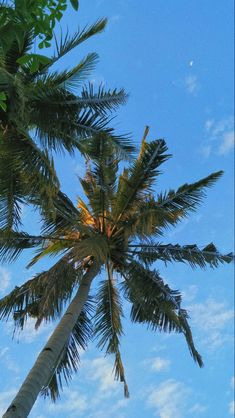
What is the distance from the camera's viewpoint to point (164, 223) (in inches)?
482

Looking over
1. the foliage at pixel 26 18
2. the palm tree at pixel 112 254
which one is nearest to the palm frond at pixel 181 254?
the palm tree at pixel 112 254

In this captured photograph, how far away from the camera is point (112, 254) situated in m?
12.7

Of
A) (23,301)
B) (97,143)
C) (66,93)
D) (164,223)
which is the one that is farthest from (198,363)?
(66,93)

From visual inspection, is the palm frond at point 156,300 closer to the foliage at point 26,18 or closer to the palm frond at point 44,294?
the palm frond at point 44,294

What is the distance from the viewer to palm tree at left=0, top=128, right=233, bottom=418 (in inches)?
450

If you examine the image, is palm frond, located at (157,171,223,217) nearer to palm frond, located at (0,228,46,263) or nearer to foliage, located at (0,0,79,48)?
palm frond, located at (0,228,46,263)

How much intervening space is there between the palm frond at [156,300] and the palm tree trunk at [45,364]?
1.08 metres

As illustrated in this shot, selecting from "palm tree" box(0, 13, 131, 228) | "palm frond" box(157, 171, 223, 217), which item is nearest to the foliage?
"palm tree" box(0, 13, 131, 228)

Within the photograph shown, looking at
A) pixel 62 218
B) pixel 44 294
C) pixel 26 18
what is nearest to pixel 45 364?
pixel 44 294

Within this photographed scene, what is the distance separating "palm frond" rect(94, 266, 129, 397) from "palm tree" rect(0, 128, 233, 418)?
0.08 feet

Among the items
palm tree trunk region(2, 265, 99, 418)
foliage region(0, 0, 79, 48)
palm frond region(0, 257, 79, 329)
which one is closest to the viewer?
foliage region(0, 0, 79, 48)

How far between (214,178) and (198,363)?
175 inches

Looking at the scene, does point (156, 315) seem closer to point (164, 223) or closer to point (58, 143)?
point (164, 223)

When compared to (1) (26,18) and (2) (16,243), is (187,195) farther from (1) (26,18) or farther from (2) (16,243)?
(1) (26,18)
